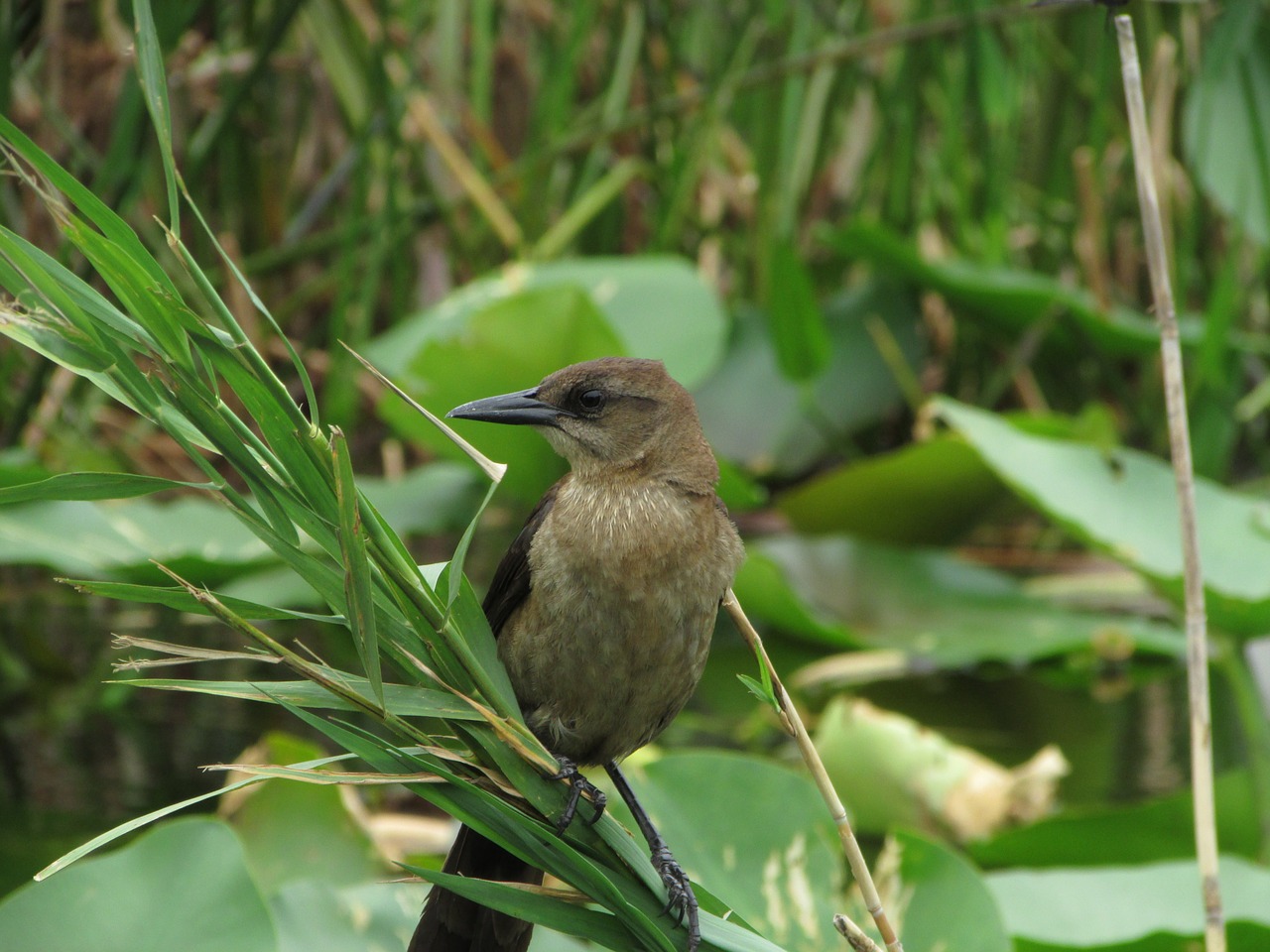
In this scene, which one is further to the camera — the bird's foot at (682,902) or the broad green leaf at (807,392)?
the broad green leaf at (807,392)

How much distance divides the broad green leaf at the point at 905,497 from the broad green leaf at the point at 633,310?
1.79ft

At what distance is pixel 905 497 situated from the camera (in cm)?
372

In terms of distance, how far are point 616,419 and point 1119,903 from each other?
1.00m

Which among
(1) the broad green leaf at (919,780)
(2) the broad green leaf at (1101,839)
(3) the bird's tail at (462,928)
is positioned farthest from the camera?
(1) the broad green leaf at (919,780)

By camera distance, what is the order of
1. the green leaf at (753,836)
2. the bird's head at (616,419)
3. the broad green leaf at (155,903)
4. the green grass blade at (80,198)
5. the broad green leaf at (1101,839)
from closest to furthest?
the green grass blade at (80,198), the broad green leaf at (155,903), the bird's head at (616,419), the green leaf at (753,836), the broad green leaf at (1101,839)

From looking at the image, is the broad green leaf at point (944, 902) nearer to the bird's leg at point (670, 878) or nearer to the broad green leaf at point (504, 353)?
the bird's leg at point (670, 878)

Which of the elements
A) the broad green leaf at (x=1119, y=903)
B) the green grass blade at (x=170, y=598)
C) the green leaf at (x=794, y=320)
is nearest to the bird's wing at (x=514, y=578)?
the green grass blade at (x=170, y=598)

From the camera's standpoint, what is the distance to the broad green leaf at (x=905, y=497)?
3555 millimetres

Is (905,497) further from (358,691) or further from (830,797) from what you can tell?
(358,691)

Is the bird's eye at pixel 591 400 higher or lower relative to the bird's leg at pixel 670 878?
higher

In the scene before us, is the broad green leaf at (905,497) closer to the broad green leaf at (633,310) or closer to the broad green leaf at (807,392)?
the broad green leaf at (807,392)

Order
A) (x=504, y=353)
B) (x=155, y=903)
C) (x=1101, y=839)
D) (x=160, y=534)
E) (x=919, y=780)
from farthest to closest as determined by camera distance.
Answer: (x=504, y=353)
(x=160, y=534)
(x=919, y=780)
(x=1101, y=839)
(x=155, y=903)

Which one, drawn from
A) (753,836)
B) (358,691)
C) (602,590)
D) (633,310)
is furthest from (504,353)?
(358,691)

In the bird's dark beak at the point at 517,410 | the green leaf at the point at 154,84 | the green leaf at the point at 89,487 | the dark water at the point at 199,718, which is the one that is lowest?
the dark water at the point at 199,718
